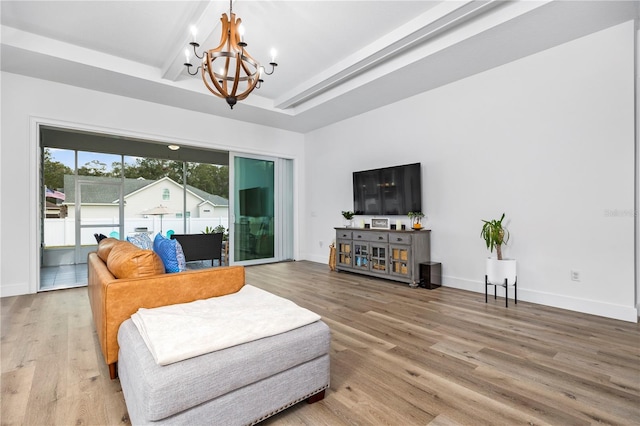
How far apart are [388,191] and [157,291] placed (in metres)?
3.88

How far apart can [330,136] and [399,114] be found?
169cm

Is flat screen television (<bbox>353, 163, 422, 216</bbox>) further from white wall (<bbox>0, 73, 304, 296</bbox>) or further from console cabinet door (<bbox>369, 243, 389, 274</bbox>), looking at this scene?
white wall (<bbox>0, 73, 304, 296</bbox>)

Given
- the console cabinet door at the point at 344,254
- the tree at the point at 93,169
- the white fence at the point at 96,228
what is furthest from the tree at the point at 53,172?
the console cabinet door at the point at 344,254

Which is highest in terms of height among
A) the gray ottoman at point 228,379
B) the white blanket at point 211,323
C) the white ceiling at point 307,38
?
the white ceiling at point 307,38

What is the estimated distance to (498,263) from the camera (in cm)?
359

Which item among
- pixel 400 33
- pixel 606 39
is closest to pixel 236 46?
pixel 400 33

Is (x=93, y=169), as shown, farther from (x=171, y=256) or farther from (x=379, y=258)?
(x=379, y=258)

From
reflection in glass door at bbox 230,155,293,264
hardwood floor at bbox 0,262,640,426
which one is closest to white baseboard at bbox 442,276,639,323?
hardwood floor at bbox 0,262,640,426

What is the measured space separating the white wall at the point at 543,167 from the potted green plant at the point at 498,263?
273mm

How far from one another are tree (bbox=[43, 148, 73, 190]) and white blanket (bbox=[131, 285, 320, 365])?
6.66m

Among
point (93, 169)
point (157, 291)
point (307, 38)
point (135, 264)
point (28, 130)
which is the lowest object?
point (157, 291)

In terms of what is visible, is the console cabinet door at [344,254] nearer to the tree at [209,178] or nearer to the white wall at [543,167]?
the white wall at [543,167]

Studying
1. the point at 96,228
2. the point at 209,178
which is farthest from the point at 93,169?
the point at 209,178

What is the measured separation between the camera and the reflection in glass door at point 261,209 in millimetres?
6156
